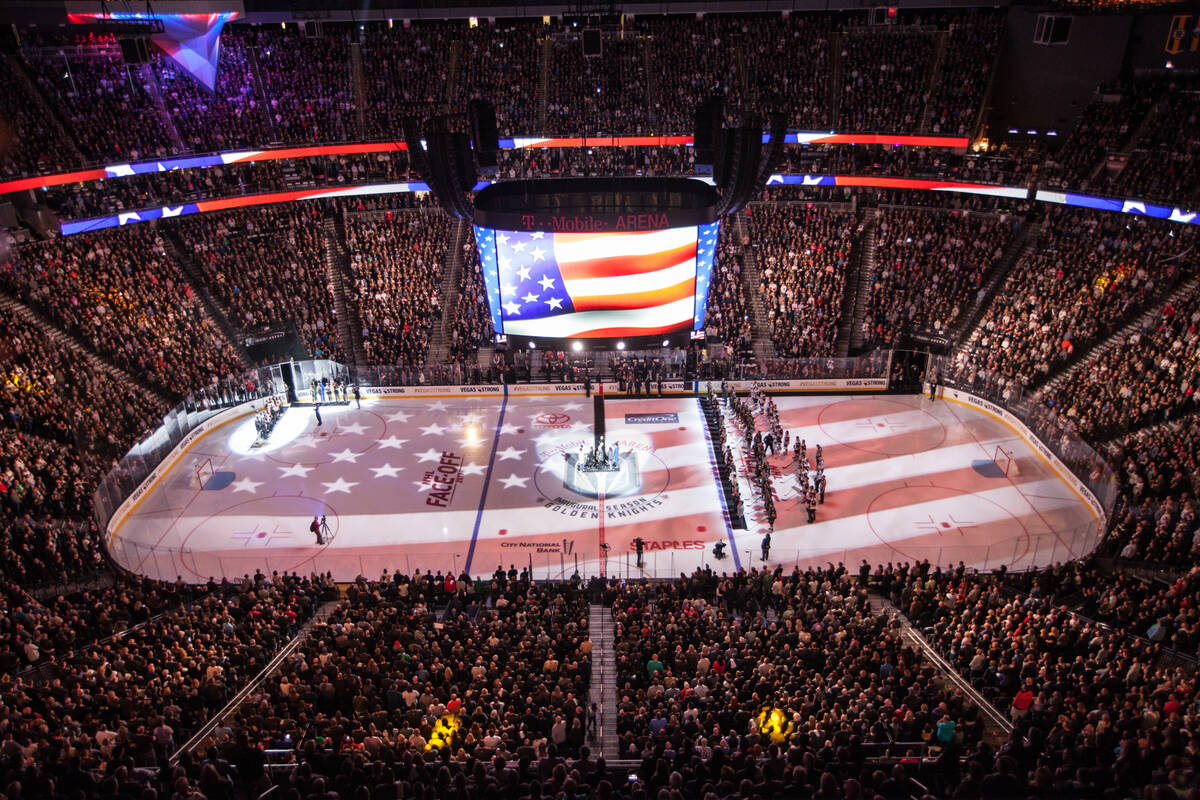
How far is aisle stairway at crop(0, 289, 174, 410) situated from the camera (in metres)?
28.9

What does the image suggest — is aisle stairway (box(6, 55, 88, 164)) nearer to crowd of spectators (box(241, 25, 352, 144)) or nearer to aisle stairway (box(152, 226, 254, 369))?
aisle stairway (box(152, 226, 254, 369))

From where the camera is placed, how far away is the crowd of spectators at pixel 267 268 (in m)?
35.4

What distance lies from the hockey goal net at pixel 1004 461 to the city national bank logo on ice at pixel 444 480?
19.0 meters

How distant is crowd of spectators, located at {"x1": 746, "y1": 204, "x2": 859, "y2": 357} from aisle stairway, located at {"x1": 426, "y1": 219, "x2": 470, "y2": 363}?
1491 cm

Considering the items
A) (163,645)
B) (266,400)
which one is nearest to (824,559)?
(163,645)

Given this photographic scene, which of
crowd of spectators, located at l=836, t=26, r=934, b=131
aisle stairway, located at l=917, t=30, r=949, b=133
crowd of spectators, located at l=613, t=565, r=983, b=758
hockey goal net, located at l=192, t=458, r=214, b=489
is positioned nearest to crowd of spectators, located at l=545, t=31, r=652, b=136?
crowd of spectators, located at l=836, t=26, r=934, b=131

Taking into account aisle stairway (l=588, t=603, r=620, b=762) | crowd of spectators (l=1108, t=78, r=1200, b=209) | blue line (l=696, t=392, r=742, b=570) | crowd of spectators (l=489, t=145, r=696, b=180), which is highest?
crowd of spectators (l=1108, t=78, r=1200, b=209)

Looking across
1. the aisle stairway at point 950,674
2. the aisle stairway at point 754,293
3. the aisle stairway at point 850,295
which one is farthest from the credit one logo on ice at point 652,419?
the aisle stairway at point 950,674

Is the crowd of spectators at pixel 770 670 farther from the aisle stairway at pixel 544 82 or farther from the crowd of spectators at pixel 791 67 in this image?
the aisle stairway at pixel 544 82

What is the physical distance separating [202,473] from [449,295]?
1446 centimetres

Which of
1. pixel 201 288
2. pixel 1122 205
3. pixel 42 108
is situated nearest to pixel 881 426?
pixel 1122 205

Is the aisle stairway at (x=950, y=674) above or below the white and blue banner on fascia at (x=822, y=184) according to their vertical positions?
below

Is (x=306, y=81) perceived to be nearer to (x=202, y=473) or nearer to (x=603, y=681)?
(x=202, y=473)

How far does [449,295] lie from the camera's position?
38219 millimetres
